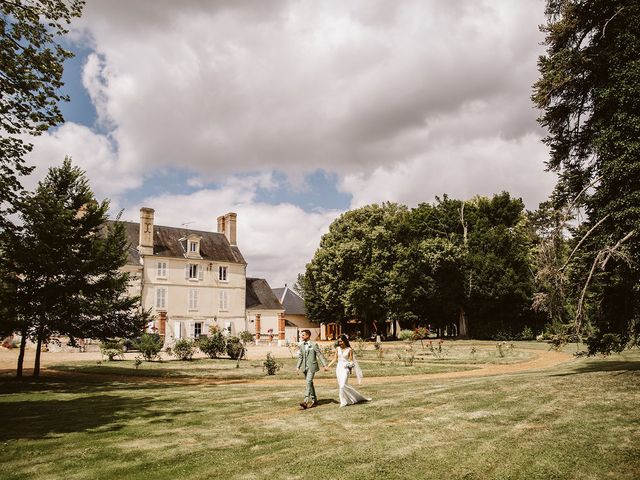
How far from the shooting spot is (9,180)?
44.2 ft

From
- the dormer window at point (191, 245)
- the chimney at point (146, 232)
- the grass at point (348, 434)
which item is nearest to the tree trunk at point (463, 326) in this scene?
the dormer window at point (191, 245)

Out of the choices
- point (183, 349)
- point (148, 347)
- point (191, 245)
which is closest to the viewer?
point (148, 347)

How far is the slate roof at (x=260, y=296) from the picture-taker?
55406mm

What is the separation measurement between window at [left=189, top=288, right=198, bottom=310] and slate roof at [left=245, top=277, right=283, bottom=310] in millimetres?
6603

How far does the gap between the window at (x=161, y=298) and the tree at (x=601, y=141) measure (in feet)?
133

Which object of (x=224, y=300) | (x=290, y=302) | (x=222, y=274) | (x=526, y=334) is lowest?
(x=526, y=334)

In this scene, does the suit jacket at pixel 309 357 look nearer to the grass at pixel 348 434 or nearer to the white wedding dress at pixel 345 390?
the white wedding dress at pixel 345 390

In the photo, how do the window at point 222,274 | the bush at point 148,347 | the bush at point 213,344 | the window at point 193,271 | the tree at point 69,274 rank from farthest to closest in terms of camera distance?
the window at point 222,274, the window at point 193,271, the bush at point 213,344, the bush at point 148,347, the tree at point 69,274

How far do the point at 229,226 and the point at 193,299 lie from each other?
10163mm

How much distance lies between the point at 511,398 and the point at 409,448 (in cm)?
455

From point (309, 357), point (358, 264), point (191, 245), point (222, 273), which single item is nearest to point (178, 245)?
point (191, 245)

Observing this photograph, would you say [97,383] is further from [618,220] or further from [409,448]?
[618,220]

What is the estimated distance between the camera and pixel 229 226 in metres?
56.3

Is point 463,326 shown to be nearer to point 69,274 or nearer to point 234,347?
point 234,347
